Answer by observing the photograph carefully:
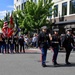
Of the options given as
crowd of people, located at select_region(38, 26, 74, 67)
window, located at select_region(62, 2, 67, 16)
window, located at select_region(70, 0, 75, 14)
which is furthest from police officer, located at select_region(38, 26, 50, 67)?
window, located at select_region(62, 2, 67, 16)

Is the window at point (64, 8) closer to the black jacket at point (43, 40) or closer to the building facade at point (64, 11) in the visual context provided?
the building facade at point (64, 11)

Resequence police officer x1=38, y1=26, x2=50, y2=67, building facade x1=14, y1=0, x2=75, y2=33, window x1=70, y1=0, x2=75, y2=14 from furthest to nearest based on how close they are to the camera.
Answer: building facade x1=14, y1=0, x2=75, y2=33
window x1=70, y1=0, x2=75, y2=14
police officer x1=38, y1=26, x2=50, y2=67

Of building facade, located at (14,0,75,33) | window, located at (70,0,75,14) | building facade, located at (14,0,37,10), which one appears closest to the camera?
window, located at (70,0,75,14)

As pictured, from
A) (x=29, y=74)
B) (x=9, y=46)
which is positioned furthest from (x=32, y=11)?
(x=29, y=74)

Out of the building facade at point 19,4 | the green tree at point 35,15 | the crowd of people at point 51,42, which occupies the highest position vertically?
the building facade at point 19,4

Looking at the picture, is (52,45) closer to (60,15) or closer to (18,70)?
(18,70)

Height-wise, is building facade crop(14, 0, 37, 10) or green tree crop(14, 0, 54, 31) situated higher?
building facade crop(14, 0, 37, 10)

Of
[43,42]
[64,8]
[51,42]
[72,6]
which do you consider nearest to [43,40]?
[43,42]

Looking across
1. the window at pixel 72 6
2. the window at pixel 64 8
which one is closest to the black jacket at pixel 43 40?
the window at pixel 72 6

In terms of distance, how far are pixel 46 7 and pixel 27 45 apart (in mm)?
6870

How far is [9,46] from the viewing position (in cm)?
2316

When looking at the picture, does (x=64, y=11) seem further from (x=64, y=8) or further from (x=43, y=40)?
(x=43, y=40)

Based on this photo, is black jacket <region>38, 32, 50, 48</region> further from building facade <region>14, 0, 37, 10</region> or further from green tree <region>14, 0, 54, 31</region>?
building facade <region>14, 0, 37, 10</region>

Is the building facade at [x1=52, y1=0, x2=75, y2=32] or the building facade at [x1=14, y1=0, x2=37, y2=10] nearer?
the building facade at [x1=52, y1=0, x2=75, y2=32]
